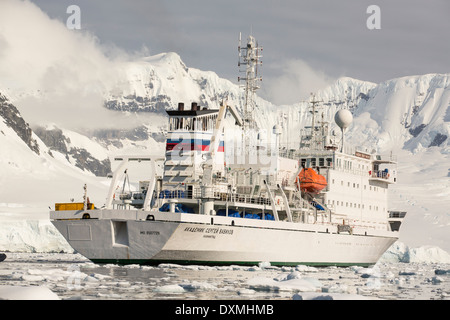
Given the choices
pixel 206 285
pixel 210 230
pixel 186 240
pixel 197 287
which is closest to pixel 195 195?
pixel 210 230

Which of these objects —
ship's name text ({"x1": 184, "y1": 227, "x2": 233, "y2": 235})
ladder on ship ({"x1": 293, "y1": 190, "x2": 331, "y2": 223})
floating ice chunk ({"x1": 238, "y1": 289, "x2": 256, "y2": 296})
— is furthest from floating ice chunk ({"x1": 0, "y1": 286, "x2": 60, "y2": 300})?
ladder on ship ({"x1": 293, "y1": 190, "x2": 331, "y2": 223})

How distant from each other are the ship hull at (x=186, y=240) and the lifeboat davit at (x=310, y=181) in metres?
3.92

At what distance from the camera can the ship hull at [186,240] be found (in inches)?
1399

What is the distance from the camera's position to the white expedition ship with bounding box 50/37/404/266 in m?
36.3

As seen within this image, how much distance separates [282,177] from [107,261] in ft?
42.4

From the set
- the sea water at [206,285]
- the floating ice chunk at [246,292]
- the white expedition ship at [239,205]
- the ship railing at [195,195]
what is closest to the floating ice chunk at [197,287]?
the sea water at [206,285]

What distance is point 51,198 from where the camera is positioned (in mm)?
115125

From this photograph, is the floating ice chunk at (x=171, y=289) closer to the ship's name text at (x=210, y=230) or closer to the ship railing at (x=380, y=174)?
the ship's name text at (x=210, y=230)

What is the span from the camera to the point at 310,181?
45.5 m

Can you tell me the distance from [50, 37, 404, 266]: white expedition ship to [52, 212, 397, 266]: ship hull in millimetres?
60

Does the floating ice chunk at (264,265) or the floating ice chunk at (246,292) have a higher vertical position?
the floating ice chunk at (264,265)

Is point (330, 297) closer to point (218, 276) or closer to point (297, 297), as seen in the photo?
point (297, 297)

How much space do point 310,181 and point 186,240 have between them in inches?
486
